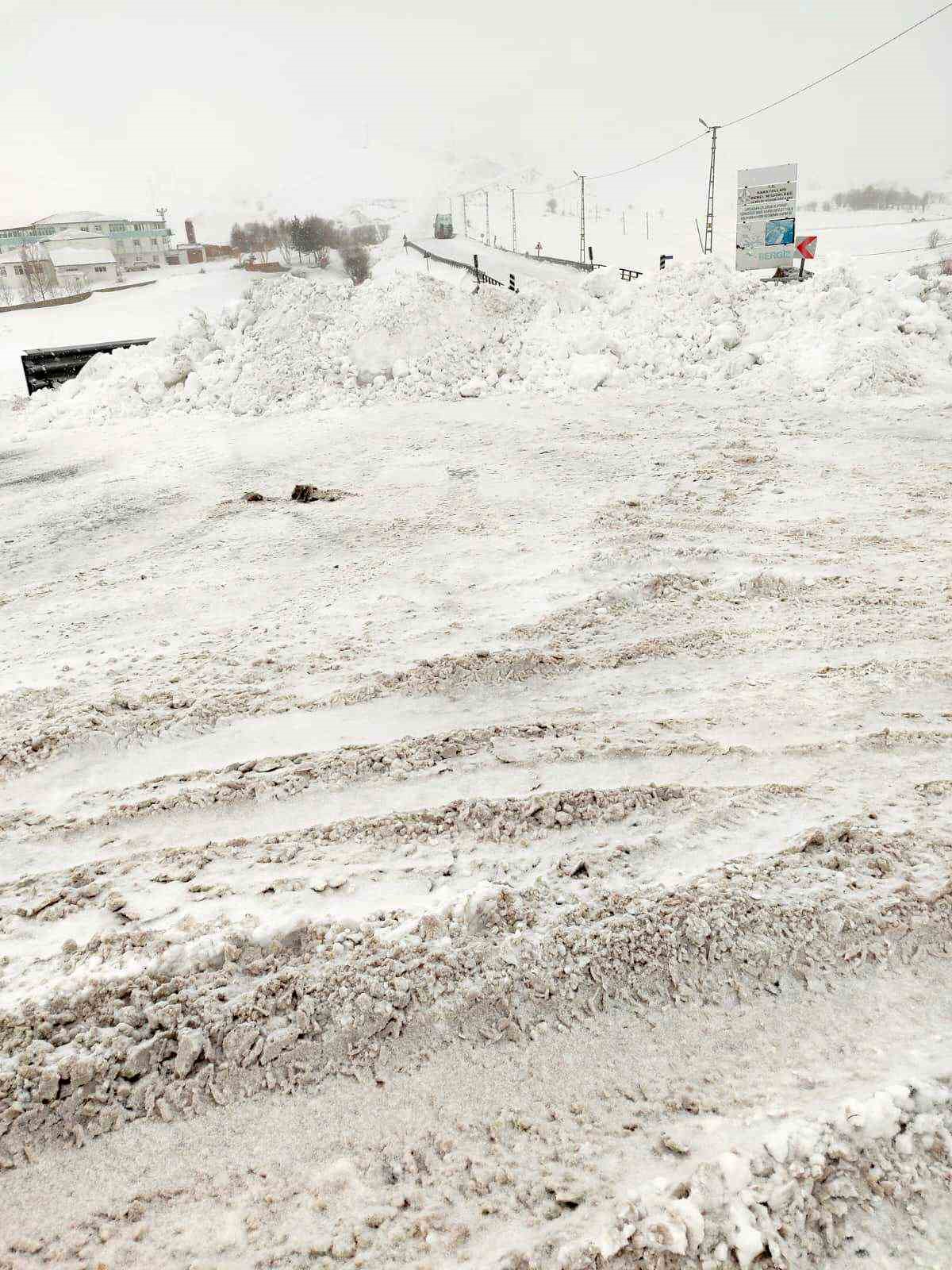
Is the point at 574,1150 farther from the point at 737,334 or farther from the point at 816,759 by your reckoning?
the point at 737,334

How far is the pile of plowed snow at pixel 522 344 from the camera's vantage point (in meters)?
10.6

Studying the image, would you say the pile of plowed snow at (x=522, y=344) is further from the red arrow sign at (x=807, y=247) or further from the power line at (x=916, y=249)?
the power line at (x=916, y=249)

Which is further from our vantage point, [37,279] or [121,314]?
[37,279]

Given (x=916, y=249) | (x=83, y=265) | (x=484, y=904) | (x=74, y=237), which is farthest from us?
(x=74, y=237)

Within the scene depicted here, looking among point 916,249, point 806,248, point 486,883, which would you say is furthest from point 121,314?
point 486,883

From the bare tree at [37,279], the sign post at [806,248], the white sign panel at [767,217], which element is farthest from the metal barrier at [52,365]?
the bare tree at [37,279]

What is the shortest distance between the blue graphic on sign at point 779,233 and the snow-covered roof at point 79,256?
208ft

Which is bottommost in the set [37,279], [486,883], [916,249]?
[486,883]

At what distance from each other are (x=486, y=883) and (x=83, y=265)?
75558 mm

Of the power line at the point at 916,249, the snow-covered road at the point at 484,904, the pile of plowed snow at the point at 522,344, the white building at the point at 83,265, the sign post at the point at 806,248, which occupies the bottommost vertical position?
the snow-covered road at the point at 484,904

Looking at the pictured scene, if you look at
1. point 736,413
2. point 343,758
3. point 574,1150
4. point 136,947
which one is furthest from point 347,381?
point 574,1150

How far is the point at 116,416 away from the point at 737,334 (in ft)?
32.3

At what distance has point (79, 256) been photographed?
64.1 metres

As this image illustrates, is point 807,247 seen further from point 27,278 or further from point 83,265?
point 83,265
